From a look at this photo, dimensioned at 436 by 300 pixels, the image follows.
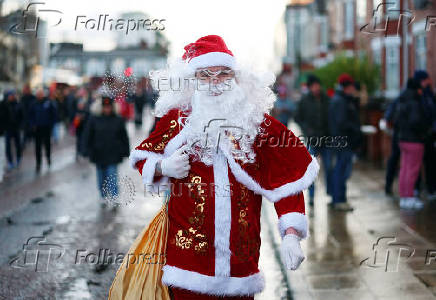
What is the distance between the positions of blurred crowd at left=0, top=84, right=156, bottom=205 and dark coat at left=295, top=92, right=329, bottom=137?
2.48 m

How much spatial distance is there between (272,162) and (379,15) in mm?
21408

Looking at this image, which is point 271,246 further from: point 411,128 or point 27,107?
point 27,107

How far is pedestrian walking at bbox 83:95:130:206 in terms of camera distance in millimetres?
10000

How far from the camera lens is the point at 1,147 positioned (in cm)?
2052

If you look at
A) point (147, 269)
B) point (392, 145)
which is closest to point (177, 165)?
point (147, 269)

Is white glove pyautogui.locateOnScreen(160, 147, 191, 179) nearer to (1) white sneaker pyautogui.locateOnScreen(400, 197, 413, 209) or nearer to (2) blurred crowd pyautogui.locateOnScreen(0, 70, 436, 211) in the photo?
(2) blurred crowd pyautogui.locateOnScreen(0, 70, 436, 211)

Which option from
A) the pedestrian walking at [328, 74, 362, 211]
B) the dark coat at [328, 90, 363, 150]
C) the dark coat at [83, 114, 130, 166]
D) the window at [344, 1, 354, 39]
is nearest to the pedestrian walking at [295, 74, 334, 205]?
the pedestrian walking at [328, 74, 362, 211]

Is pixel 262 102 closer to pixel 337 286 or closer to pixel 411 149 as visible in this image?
pixel 337 286

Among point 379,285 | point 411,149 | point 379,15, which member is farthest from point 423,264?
point 379,15

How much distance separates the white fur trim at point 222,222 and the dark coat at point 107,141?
6.87m

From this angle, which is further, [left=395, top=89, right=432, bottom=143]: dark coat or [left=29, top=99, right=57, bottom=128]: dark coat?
[left=29, top=99, right=57, bottom=128]: dark coat

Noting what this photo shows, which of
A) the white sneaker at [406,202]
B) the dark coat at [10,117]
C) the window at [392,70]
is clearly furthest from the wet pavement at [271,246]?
the window at [392,70]

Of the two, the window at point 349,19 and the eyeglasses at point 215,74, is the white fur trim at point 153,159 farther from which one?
the window at point 349,19

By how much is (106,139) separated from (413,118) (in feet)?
14.2
